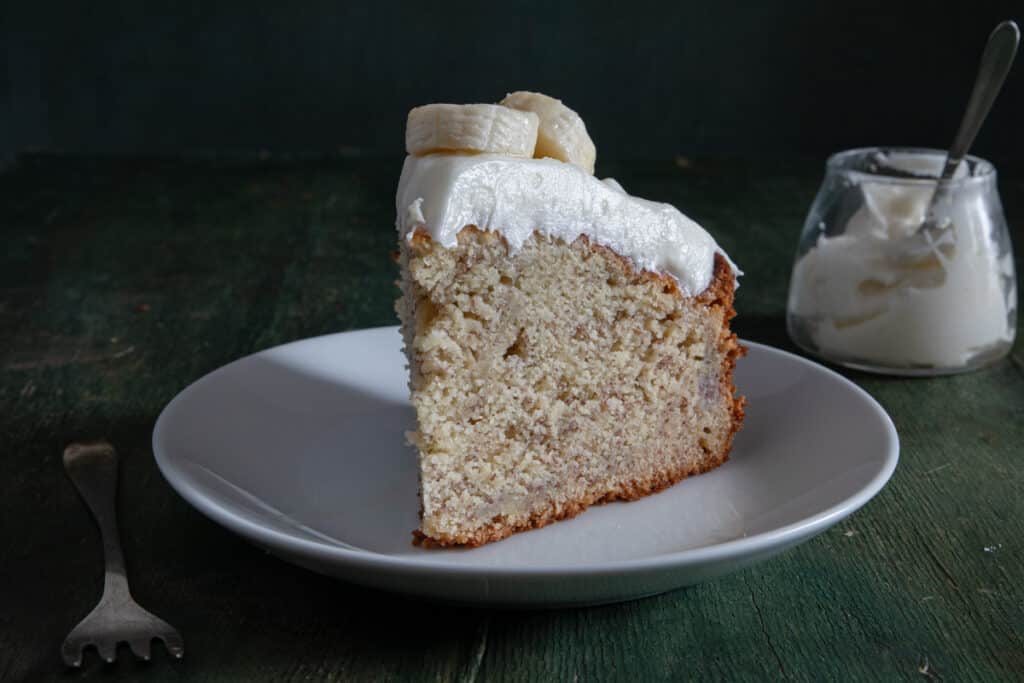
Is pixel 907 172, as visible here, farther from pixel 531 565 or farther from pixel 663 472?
pixel 531 565

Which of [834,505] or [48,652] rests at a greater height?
[834,505]

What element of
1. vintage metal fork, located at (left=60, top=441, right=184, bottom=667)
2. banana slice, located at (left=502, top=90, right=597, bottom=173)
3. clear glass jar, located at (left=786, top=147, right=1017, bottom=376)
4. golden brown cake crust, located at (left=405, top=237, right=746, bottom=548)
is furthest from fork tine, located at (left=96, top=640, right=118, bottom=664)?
clear glass jar, located at (left=786, top=147, right=1017, bottom=376)

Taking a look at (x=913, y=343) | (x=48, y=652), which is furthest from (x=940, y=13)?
(x=48, y=652)

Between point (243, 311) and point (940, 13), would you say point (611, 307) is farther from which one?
point (940, 13)

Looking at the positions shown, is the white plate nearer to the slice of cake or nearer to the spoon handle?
the slice of cake

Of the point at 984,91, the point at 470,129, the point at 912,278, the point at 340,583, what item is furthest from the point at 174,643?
the point at 984,91

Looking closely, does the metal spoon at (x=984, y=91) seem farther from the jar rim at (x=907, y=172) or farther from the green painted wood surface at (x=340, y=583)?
the green painted wood surface at (x=340, y=583)
